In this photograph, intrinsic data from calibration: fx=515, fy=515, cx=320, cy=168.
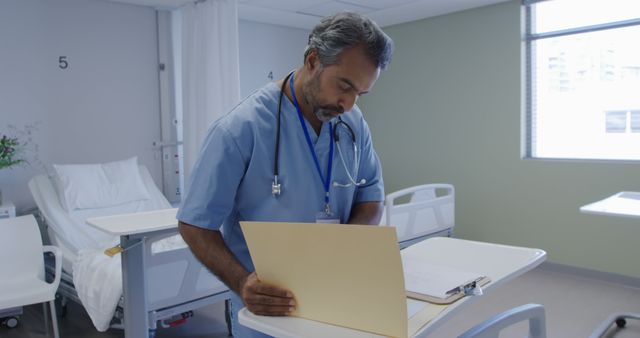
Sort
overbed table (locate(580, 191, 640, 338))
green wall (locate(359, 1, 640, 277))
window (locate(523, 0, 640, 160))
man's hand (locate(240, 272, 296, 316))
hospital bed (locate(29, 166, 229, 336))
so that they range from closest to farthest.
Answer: man's hand (locate(240, 272, 296, 316)), hospital bed (locate(29, 166, 229, 336)), overbed table (locate(580, 191, 640, 338)), window (locate(523, 0, 640, 160)), green wall (locate(359, 1, 640, 277))

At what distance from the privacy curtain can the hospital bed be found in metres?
0.85

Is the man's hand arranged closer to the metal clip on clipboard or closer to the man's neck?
the metal clip on clipboard

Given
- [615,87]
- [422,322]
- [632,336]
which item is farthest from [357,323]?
[615,87]

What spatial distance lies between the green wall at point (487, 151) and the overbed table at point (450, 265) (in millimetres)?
2825

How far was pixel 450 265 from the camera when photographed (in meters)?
1.22

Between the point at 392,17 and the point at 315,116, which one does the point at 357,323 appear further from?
the point at 392,17

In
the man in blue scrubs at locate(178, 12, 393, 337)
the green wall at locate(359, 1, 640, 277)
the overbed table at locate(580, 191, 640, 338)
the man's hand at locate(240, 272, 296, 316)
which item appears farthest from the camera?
the green wall at locate(359, 1, 640, 277)

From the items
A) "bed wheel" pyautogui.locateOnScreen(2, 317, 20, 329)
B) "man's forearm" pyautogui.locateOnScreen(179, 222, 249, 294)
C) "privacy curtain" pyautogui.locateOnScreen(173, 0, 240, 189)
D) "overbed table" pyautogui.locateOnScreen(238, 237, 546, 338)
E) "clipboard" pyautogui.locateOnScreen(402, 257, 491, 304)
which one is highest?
"privacy curtain" pyautogui.locateOnScreen(173, 0, 240, 189)

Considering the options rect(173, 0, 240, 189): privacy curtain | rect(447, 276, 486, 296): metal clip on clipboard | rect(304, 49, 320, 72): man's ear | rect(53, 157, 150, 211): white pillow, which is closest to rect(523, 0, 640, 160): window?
rect(173, 0, 240, 189): privacy curtain

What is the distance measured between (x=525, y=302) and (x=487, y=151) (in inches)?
56.2

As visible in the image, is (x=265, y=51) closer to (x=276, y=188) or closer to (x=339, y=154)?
(x=339, y=154)

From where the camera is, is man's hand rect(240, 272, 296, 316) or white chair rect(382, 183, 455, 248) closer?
man's hand rect(240, 272, 296, 316)

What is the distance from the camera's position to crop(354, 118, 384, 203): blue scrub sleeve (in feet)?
4.31

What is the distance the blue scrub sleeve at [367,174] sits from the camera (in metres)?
1.31
